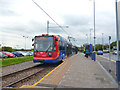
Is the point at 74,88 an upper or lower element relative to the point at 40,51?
lower

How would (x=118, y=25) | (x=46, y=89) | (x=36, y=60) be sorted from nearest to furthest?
(x=46, y=89), (x=118, y=25), (x=36, y=60)

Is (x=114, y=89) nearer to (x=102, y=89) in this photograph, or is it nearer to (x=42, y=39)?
(x=102, y=89)

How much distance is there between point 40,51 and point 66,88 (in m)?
7.87

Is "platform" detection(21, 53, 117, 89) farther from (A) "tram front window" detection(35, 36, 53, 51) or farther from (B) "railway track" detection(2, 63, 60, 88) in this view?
(A) "tram front window" detection(35, 36, 53, 51)

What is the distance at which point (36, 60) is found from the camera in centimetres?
1222

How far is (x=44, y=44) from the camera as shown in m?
12.6

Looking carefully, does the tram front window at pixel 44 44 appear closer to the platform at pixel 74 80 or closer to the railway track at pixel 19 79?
the railway track at pixel 19 79

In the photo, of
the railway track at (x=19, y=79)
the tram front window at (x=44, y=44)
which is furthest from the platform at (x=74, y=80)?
the tram front window at (x=44, y=44)

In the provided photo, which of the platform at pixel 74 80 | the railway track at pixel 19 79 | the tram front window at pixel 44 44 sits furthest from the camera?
the tram front window at pixel 44 44

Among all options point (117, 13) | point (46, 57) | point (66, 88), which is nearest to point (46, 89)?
point (66, 88)

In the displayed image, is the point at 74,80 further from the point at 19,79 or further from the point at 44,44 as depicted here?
the point at 44,44

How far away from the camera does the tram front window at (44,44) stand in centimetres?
1245

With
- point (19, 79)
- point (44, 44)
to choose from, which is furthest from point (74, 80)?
point (44, 44)

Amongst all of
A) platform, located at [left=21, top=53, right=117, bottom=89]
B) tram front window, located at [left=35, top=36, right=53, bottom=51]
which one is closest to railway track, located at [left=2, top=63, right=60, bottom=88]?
platform, located at [left=21, top=53, right=117, bottom=89]
